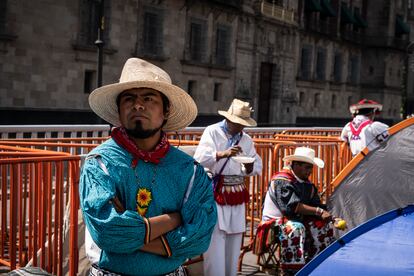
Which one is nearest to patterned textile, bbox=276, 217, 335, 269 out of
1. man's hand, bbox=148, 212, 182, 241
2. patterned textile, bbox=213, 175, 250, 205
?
patterned textile, bbox=213, 175, 250, 205

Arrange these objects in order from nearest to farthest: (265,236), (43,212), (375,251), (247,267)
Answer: (375,251)
(43,212)
(265,236)
(247,267)

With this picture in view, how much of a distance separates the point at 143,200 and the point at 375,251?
2812 millimetres

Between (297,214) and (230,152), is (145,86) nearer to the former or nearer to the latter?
(230,152)

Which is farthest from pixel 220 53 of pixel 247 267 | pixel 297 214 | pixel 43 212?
pixel 43 212

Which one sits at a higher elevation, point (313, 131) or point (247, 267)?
point (313, 131)

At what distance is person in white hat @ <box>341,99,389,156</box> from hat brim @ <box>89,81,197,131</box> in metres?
6.56

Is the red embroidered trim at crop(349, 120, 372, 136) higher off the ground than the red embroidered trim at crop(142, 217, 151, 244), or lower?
higher

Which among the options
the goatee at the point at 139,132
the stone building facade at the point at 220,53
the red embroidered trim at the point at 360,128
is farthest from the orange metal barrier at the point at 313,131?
the goatee at the point at 139,132

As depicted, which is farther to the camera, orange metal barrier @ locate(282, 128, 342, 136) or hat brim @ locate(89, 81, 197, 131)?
orange metal barrier @ locate(282, 128, 342, 136)

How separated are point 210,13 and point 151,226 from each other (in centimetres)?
2832

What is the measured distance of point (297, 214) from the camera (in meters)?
6.46

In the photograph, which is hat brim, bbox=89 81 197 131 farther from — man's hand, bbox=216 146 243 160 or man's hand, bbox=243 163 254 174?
man's hand, bbox=243 163 254 174

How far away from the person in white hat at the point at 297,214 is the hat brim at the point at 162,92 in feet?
10.7

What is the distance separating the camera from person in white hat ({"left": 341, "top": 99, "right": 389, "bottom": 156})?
9703 millimetres
